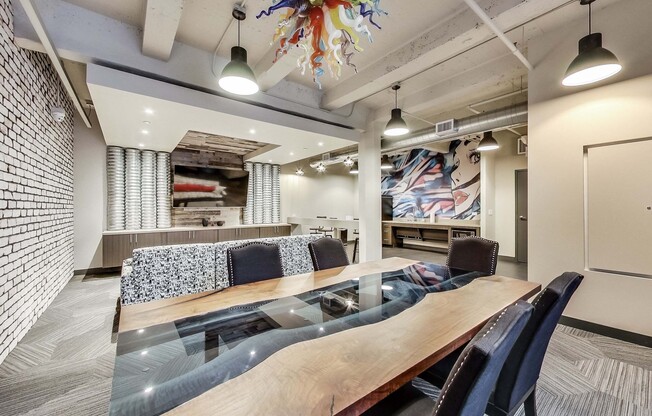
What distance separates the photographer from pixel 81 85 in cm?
411

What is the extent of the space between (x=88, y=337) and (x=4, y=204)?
1475mm

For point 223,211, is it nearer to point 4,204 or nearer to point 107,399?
point 4,204

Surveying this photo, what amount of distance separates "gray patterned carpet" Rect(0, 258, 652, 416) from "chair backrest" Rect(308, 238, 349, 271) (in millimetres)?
1769

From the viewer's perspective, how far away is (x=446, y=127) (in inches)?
185

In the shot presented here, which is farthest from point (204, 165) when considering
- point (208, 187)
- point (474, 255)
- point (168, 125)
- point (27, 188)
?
point (474, 255)

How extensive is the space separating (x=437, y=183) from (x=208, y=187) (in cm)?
644

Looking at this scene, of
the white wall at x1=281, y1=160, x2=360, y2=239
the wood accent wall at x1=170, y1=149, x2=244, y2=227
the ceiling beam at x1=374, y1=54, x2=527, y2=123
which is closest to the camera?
the ceiling beam at x1=374, y1=54, x2=527, y2=123

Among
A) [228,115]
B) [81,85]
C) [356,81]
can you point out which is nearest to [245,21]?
[228,115]

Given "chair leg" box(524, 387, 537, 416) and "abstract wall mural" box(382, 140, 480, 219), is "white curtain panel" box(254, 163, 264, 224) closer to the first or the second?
"abstract wall mural" box(382, 140, 480, 219)

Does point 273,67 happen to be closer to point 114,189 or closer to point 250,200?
point 114,189

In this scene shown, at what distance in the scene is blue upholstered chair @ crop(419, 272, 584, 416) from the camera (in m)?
1.21

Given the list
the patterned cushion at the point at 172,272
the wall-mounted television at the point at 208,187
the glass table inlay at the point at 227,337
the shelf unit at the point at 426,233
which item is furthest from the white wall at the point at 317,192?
the glass table inlay at the point at 227,337

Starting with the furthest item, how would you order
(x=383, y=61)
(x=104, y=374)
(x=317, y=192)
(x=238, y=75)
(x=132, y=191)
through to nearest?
(x=317, y=192), (x=132, y=191), (x=383, y=61), (x=238, y=75), (x=104, y=374)

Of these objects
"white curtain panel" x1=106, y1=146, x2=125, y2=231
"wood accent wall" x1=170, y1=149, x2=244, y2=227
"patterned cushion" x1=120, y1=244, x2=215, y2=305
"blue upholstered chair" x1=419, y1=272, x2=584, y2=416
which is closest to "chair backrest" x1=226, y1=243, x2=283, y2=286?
"patterned cushion" x1=120, y1=244, x2=215, y2=305
